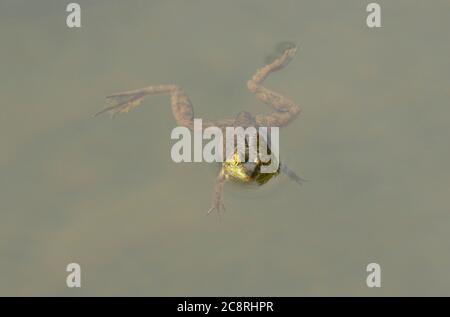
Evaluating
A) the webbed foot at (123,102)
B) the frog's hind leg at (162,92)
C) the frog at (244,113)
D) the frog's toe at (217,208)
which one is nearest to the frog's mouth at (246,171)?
the frog at (244,113)

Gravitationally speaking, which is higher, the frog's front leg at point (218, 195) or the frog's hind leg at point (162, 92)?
the frog's hind leg at point (162, 92)

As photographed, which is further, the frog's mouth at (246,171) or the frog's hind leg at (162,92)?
the frog's hind leg at (162,92)

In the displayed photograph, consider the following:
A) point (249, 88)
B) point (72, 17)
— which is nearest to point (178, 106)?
point (249, 88)

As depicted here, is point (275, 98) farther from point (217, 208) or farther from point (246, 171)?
point (217, 208)

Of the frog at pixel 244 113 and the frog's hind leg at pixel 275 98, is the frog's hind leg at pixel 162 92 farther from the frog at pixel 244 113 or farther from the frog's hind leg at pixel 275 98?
the frog's hind leg at pixel 275 98

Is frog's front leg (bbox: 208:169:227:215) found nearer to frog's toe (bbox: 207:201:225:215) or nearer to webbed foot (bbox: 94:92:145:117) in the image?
frog's toe (bbox: 207:201:225:215)

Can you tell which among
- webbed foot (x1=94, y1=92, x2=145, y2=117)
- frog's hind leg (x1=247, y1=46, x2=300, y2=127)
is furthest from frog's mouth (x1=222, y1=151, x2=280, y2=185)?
webbed foot (x1=94, y1=92, x2=145, y2=117)
